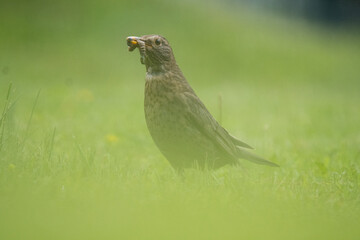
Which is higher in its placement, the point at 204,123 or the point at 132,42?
the point at 132,42

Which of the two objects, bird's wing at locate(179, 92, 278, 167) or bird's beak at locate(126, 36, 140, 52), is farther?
bird's wing at locate(179, 92, 278, 167)

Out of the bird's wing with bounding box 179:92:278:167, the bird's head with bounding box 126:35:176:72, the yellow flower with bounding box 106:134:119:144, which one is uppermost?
the bird's head with bounding box 126:35:176:72

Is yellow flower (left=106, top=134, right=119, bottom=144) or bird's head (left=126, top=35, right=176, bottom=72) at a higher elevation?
bird's head (left=126, top=35, right=176, bottom=72)

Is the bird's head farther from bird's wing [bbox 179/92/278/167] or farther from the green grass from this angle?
the green grass

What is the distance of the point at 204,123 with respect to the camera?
429 cm

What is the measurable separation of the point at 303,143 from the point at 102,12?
1084cm

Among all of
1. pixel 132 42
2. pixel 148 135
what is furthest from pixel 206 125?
pixel 148 135

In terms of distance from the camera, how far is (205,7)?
1844 centimetres

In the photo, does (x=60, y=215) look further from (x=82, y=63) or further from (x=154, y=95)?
(x=82, y=63)

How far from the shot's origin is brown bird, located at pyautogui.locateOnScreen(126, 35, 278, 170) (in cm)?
412

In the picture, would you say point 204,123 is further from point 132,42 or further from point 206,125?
point 132,42

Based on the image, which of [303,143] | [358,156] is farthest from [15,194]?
[303,143]

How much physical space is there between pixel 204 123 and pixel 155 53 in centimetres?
80

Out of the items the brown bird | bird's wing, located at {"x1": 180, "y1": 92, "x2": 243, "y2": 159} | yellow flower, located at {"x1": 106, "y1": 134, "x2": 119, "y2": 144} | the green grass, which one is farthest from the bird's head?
yellow flower, located at {"x1": 106, "y1": 134, "x2": 119, "y2": 144}
